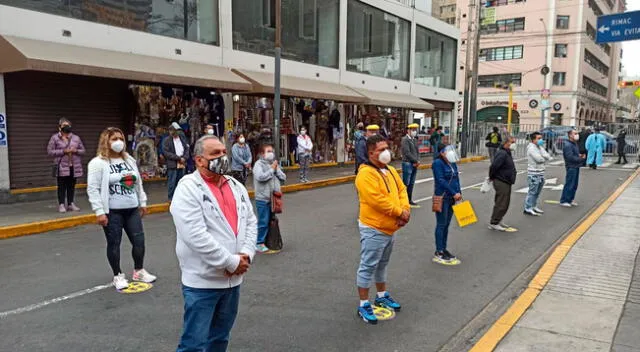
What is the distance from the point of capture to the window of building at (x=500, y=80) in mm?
53312

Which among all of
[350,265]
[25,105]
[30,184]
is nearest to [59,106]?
[25,105]

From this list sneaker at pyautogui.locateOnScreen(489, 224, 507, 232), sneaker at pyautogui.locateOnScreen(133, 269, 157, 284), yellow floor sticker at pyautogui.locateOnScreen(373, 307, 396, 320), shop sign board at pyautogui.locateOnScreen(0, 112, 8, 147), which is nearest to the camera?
yellow floor sticker at pyautogui.locateOnScreen(373, 307, 396, 320)

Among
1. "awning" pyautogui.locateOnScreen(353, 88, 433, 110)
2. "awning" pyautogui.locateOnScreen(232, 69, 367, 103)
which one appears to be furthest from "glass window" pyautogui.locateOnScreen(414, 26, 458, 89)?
"awning" pyautogui.locateOnScreen(232, 69, 367, 103)

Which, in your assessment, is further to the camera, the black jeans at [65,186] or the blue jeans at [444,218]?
the black jeans at [65,186]

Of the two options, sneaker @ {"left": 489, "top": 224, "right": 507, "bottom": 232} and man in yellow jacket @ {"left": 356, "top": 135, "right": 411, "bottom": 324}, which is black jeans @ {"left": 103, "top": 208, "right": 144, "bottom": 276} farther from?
sneaker @ {"left": 489, "top": 224, "right": 507, "bottom": 232}

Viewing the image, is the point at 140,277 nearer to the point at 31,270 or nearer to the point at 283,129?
the point at 31,270

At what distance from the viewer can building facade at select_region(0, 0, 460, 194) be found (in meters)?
10.8

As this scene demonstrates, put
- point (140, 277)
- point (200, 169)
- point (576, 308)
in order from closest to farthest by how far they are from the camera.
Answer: point (200, 169) → point (576, 308) → point (140, 277)

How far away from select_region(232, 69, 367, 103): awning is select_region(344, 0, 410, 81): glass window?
8.23 ft

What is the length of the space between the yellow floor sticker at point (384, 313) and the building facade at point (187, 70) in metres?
8.50

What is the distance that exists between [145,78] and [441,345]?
9.66 metres

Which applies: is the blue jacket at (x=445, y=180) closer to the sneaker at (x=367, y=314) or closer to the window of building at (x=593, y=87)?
the sneaker at (x=367, y=314)

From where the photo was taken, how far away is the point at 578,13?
50.0 metres

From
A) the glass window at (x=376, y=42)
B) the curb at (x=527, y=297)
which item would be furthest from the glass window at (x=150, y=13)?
the curb at (x=527, y=297)
